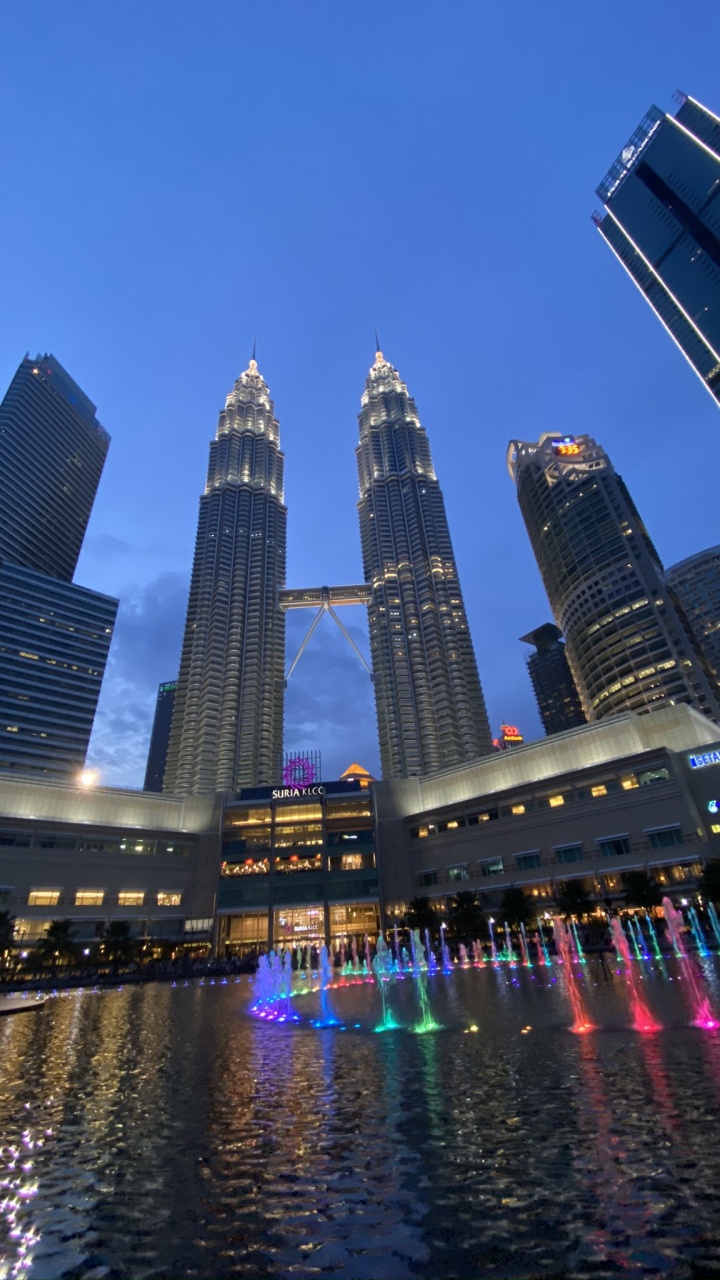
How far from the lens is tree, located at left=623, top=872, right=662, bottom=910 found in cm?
5769

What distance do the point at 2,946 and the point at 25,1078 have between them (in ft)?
185

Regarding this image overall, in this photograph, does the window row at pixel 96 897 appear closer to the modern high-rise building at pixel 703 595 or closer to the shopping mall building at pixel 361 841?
the shopping mall building at pixel 361 841

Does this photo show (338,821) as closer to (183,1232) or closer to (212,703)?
(212,703)

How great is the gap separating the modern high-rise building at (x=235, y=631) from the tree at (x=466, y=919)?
228 ft

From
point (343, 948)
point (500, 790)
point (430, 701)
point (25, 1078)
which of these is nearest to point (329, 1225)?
point (25, 1078)

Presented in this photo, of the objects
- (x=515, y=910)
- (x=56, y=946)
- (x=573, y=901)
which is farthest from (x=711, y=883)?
(x=56, y=946)

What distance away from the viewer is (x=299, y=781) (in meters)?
104

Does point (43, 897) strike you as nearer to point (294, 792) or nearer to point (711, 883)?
point (294, 792)

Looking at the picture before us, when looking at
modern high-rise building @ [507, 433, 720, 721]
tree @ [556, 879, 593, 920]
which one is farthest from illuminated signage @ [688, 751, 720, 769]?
modern high-rise building @ [507, 433, 720, 721]

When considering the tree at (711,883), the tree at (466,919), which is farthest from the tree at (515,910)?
the tree at (711,883)

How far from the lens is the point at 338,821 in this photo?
319ft

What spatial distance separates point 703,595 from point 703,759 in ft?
414

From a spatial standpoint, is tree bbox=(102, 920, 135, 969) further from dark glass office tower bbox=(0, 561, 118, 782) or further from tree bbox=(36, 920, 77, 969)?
dark glass office tower bbox=(0, 561, 118, 782)

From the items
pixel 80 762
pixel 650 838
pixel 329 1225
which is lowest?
pixel 329 1225
